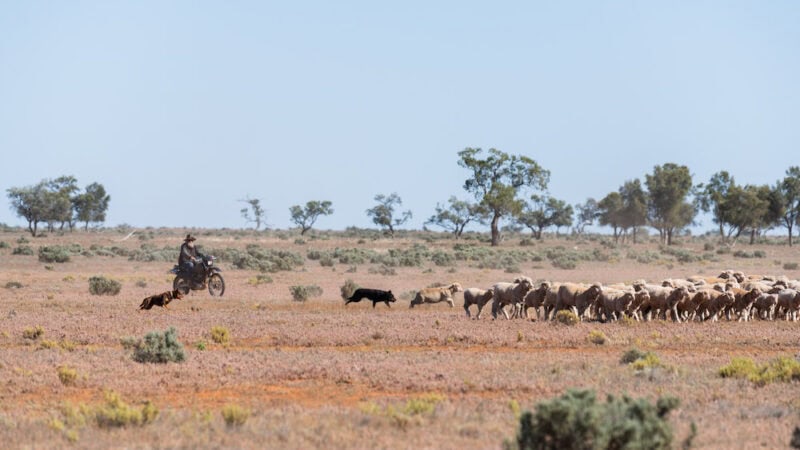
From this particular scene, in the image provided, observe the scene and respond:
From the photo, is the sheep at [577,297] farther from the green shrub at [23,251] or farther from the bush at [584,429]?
the green shrub at [23,251]

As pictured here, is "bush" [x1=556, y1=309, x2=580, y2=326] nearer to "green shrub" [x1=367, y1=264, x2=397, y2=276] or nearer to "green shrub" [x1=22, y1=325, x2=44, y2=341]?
"green shrub" [x1=22, y1=325, x2=44, y2=341]

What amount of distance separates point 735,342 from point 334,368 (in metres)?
8.97

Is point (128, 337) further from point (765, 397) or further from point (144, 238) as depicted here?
point (144, 238)

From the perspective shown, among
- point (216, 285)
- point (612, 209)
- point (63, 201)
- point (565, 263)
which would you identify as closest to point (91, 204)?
point (63, 201)

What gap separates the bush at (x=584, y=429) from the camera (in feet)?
32.0

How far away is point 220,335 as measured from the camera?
2119cm

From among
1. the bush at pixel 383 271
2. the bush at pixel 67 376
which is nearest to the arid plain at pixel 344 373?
the bush at pixel 67 376

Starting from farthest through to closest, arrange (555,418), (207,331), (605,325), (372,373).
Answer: (605,325) → (207,331) → (372,373) → (555,418)

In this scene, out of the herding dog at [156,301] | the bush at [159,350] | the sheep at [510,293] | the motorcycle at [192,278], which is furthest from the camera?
the motorcycle at [192,278]

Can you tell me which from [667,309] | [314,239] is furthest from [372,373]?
[314,239]

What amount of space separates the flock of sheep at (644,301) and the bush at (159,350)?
9.81m

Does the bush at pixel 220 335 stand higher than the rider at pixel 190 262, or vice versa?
the rider at pixel 190 262

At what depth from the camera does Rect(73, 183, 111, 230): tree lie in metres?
118

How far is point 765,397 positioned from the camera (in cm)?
1412
